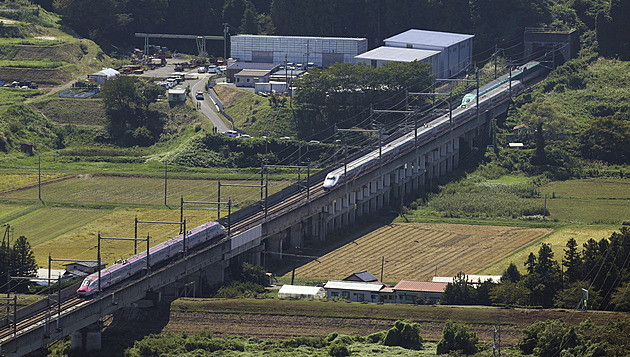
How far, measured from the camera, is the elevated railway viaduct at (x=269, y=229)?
7975 cm

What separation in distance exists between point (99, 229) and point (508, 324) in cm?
4154

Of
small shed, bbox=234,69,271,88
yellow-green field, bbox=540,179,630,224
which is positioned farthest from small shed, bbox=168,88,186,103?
yellow-green field, bbox=540,179,630,224

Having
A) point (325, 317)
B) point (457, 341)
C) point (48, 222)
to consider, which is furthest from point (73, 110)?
point (457, 341)

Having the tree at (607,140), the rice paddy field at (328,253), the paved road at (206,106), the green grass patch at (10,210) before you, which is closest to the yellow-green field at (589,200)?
the rice paddy field at (328,253)

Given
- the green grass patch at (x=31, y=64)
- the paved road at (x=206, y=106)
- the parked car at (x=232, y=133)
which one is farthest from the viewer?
the green grass patch at (x=31, y=64)

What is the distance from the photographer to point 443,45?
155000 mm

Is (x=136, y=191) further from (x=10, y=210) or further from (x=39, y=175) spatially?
(x=10, y=210)

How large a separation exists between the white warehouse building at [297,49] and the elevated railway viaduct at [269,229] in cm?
2441

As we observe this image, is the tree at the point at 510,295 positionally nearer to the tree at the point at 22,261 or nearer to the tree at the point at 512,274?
the tree at the point at 512,274

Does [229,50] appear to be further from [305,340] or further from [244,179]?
[305,340]

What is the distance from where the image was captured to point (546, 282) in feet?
291

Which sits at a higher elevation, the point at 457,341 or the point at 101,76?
the point at 101,76

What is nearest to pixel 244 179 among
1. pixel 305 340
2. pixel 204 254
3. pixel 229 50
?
pixel 204 254

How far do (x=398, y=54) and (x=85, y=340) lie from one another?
79017mm
